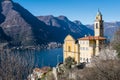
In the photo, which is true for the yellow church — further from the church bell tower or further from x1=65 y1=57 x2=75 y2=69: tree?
x1=65 y1=57 x2=75 y2=69: tree

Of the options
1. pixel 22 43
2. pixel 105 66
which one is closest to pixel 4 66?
pixel 105 66

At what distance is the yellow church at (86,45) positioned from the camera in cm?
3947

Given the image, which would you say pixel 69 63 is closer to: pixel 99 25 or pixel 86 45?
pixel 86 45

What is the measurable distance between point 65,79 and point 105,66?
9.09m

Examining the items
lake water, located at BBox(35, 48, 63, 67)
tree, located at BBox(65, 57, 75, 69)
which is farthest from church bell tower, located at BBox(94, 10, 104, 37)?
lake water, located at BBox(35, 48, 63, 67)

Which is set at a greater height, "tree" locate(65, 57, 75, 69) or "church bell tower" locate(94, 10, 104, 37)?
"church bell tower" locate(94, 10, 104, 37)

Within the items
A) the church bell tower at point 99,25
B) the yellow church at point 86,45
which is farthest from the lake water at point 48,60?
the church bell tower at point 99,25

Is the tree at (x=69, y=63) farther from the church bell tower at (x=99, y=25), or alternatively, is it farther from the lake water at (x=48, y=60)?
the lake water at (x=48, y=60)

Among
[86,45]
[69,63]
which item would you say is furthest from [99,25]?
[69,63]

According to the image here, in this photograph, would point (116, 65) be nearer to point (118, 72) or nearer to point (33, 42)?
point (118, 72)

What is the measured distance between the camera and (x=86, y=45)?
40.7 meters

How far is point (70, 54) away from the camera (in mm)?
44375

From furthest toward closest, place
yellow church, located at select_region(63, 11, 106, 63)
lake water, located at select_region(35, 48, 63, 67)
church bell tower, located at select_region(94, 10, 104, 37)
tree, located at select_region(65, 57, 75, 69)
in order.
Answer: lake water, located at select_region(35, 48, 63, 67), church bell tower, located at select_region(94, 10, 104, 37), yellow church, located at select_region(63, 11, 106, 63), tree, located at select_region(65, 57, 75, 69)

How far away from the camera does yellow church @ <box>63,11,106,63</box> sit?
129ft
